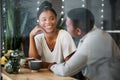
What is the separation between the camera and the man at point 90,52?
1.09 metres

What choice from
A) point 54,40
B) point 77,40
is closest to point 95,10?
point 77,40

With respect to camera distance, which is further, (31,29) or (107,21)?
(31,29)

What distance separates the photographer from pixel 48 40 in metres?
1.31

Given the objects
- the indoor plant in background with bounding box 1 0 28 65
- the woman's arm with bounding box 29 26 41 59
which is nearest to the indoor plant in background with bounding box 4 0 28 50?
the indoor plant in background with bounding box 1 0 28 65

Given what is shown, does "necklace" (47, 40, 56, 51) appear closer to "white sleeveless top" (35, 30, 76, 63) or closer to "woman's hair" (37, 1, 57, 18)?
"white sleeveless top" (35, 30, 76, 63)

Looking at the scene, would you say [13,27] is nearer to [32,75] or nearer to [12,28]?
[12,28]

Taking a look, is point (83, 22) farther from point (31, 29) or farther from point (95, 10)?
point (31, 29)

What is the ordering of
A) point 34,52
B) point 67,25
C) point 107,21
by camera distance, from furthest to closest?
point 34,52 < point 67,25 < point 107,21

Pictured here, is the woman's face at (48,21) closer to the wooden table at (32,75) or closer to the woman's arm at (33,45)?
the woman's arm at (33,45)

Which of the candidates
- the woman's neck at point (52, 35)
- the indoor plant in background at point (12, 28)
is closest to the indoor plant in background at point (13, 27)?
the indoor plant in background at point (12, 28)

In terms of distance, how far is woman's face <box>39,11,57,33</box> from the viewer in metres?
1.28

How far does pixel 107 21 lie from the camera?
1.11 metres

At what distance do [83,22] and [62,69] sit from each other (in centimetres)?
30

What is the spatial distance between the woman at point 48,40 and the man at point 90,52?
0.07m
